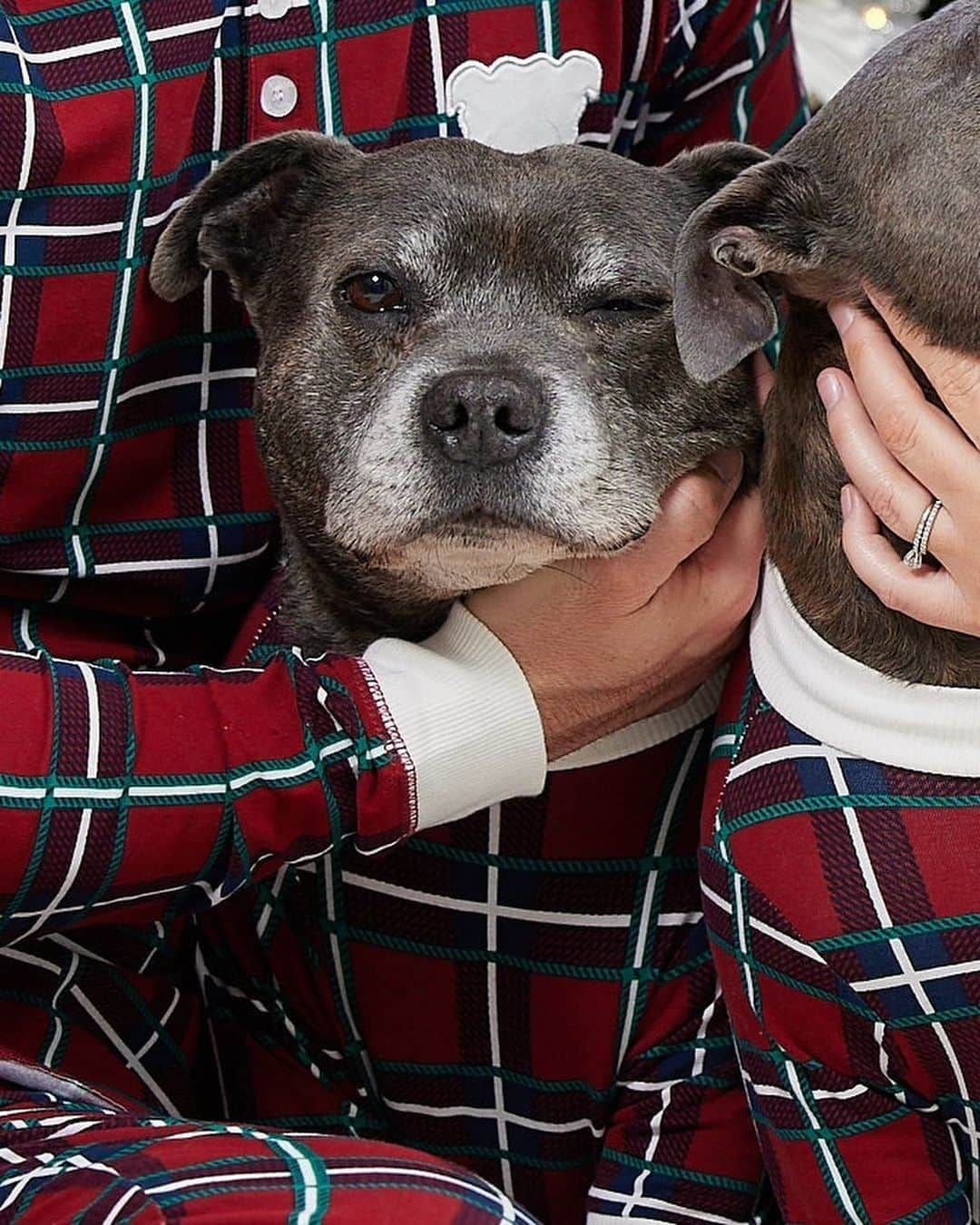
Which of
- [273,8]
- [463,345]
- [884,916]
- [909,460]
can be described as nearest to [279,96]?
[273,8]

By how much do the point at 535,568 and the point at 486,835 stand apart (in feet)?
0.97

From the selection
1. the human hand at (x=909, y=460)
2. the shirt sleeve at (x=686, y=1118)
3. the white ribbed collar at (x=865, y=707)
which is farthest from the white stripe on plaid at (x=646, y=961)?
the human hand at (x=909, y=460)

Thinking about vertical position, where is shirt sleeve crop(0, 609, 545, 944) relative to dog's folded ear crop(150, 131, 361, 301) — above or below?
below

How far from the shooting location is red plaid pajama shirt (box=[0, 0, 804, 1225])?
1556 mm

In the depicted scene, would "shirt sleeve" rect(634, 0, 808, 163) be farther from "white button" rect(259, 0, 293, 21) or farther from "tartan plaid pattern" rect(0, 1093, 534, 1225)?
"tartan plaid pattern" rect(0, 1093, 534, 1225)

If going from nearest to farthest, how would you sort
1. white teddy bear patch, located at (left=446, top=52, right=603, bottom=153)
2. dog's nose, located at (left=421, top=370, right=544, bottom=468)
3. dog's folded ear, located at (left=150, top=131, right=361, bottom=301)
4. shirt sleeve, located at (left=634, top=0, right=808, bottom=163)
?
dog's nose, located at (left=421, top=370, right=544, bottom=468) → dog's folded ear, located at (left=150, top=131, right=361, bottom=301) → white teddy bear patch, located at (left=446, top=52, right=603, bottom=153) → shirt sleeve, located at (left=634, top=0, right=808, bottom=163)

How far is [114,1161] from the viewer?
126 centimetres

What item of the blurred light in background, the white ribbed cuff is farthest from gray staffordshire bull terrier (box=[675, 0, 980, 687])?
the blurred light in background

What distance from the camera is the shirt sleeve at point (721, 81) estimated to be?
191 centimetres

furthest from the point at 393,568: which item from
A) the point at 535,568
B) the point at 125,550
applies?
the point at 125,550

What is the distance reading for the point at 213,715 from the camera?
5.23 feet

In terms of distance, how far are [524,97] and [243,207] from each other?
1.07 ft

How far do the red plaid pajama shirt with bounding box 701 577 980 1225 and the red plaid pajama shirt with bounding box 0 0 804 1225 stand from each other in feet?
0.63

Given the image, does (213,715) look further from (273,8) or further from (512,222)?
(273,8)
